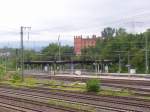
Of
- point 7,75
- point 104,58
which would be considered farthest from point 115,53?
point 7,75

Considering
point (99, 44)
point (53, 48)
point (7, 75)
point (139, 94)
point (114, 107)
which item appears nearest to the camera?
point (114, 107)

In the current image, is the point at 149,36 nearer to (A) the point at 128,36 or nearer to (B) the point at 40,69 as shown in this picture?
(A) the point at 128,36

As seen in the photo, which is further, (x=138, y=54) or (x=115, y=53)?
(x=115, y=53)

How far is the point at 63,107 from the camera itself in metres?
24.5

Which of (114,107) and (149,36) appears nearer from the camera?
(114,107)

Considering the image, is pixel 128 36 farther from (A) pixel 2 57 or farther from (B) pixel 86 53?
(A) pixel 2 57

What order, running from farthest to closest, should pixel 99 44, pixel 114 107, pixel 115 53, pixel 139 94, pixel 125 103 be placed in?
pixel 99 44
pixel 115 53
pixel 139 94
pixel 125 103
pixel 114 107

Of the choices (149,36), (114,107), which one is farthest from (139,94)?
(149,36)

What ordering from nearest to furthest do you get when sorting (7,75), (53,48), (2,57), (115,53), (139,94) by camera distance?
(139,94)
(7,75)
(115,53)
(2,57)
(53,48)

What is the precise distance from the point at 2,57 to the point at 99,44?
90.0ft

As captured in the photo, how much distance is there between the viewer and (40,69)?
342 feet

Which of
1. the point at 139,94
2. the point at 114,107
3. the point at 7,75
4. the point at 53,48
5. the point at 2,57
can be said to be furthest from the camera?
the point at 53,48

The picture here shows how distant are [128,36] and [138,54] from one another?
1415cm

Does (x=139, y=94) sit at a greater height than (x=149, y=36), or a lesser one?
lesser
